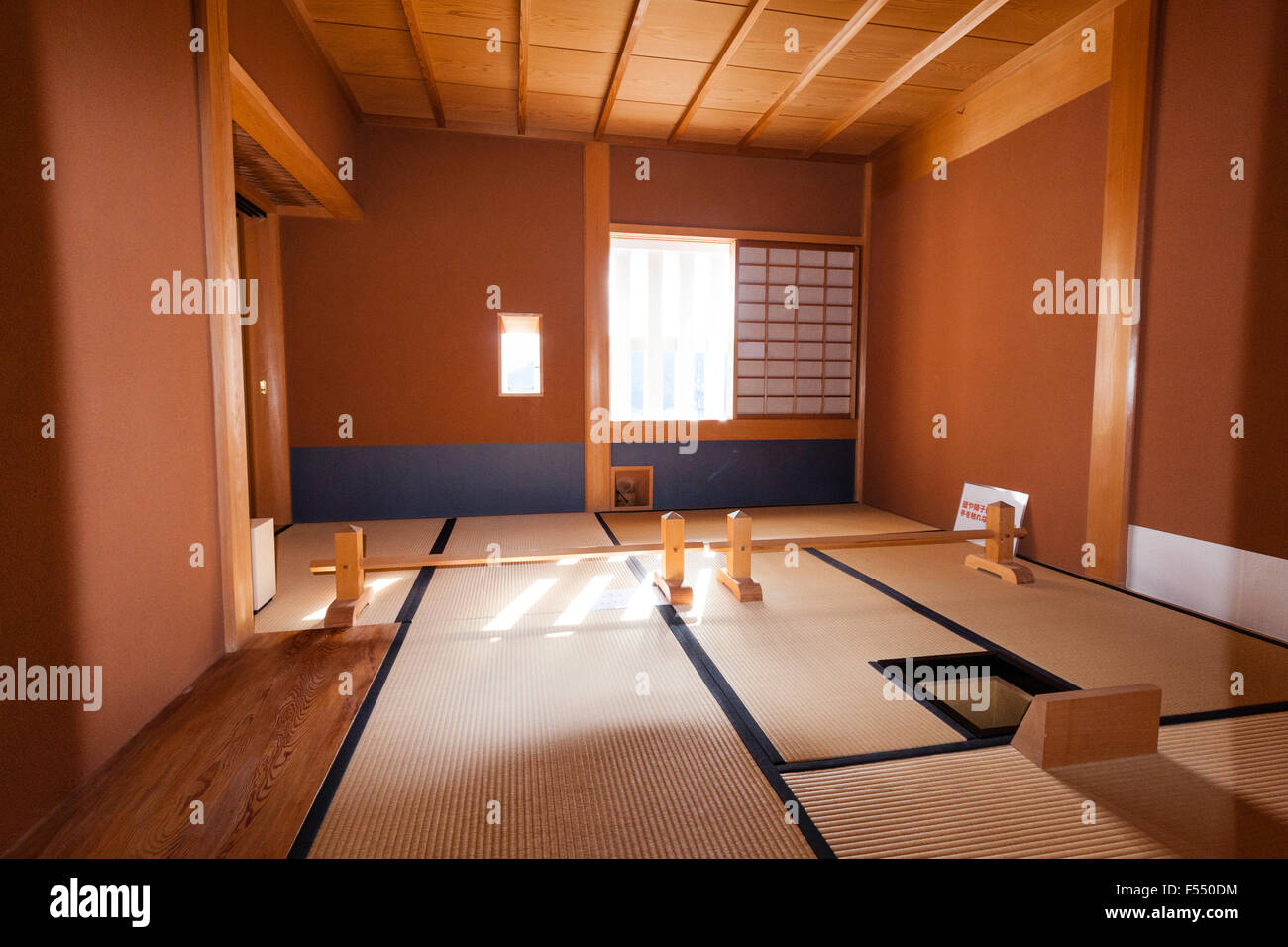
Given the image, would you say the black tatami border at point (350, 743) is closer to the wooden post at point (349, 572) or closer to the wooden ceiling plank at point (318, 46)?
the wooden post at point (349, 572)

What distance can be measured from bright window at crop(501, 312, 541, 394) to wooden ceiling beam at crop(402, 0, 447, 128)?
1366mm

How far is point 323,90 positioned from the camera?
146 inches

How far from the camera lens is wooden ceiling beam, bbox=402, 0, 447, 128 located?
3.18 meters

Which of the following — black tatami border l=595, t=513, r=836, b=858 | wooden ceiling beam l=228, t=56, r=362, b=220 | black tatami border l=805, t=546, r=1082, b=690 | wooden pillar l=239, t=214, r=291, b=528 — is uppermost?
wooden ceiling beam l=228, t=56, r=362, b=220

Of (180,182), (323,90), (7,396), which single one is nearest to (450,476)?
(323,90)

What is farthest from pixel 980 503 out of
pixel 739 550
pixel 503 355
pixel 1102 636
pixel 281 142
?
pixel 281 142

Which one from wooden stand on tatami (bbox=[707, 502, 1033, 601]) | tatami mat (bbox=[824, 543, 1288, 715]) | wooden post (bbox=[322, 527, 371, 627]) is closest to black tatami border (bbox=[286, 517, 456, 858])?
wooden post (bbox=[322, 527, 371, 627])

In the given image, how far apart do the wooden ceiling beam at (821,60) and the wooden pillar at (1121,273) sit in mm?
1103

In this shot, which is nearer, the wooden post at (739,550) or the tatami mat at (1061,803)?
the tatami mat at (1061,803)

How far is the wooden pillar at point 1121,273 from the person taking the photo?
9.64 feet

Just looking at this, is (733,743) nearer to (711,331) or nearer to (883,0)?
(883,0)

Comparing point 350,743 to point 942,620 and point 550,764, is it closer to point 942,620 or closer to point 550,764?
point 550,764

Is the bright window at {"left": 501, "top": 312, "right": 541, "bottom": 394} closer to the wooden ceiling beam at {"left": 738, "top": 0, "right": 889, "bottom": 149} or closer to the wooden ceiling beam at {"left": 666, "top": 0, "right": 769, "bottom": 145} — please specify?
the wooden ceiling beam at {"left": 666, "top": 0, "right": 769, "bottom": 145}

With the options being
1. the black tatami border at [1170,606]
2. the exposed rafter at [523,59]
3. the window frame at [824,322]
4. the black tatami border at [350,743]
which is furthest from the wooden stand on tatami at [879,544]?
the exposed rafter at [523,59]
